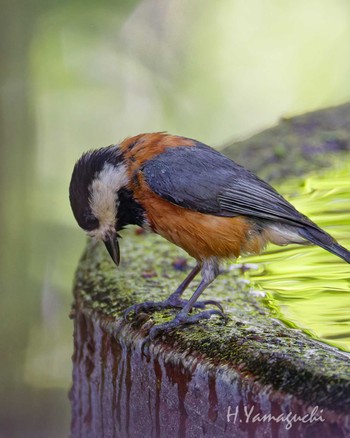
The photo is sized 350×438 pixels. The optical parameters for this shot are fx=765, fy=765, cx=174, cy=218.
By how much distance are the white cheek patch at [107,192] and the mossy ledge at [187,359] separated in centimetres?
27

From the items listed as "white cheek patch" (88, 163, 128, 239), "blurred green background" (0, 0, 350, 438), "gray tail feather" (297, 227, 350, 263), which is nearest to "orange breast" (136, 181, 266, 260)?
"white cheek patch" (88, 163, 128, 239)

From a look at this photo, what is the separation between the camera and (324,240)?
3055 millimetres

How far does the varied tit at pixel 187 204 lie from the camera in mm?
3102

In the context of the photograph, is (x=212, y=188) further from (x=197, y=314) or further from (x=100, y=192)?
(x=197, y=314)

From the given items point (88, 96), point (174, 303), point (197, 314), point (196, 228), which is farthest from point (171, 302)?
point (88, 96)

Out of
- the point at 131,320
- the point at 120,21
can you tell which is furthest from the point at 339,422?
the point at 120,21

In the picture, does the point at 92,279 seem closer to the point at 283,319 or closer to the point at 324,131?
the point at 283,319

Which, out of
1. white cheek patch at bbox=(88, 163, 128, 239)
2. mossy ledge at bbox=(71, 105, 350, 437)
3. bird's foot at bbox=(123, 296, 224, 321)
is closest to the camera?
mossy ledge at bbox=(71, 105, 350, 437)

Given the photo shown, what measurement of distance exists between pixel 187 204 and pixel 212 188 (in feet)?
0.45

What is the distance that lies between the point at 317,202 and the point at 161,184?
3.76ft

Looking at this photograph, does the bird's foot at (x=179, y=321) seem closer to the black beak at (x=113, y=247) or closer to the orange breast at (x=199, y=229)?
the orange breast at (x=199, y=229)

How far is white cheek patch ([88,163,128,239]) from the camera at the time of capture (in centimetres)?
320
